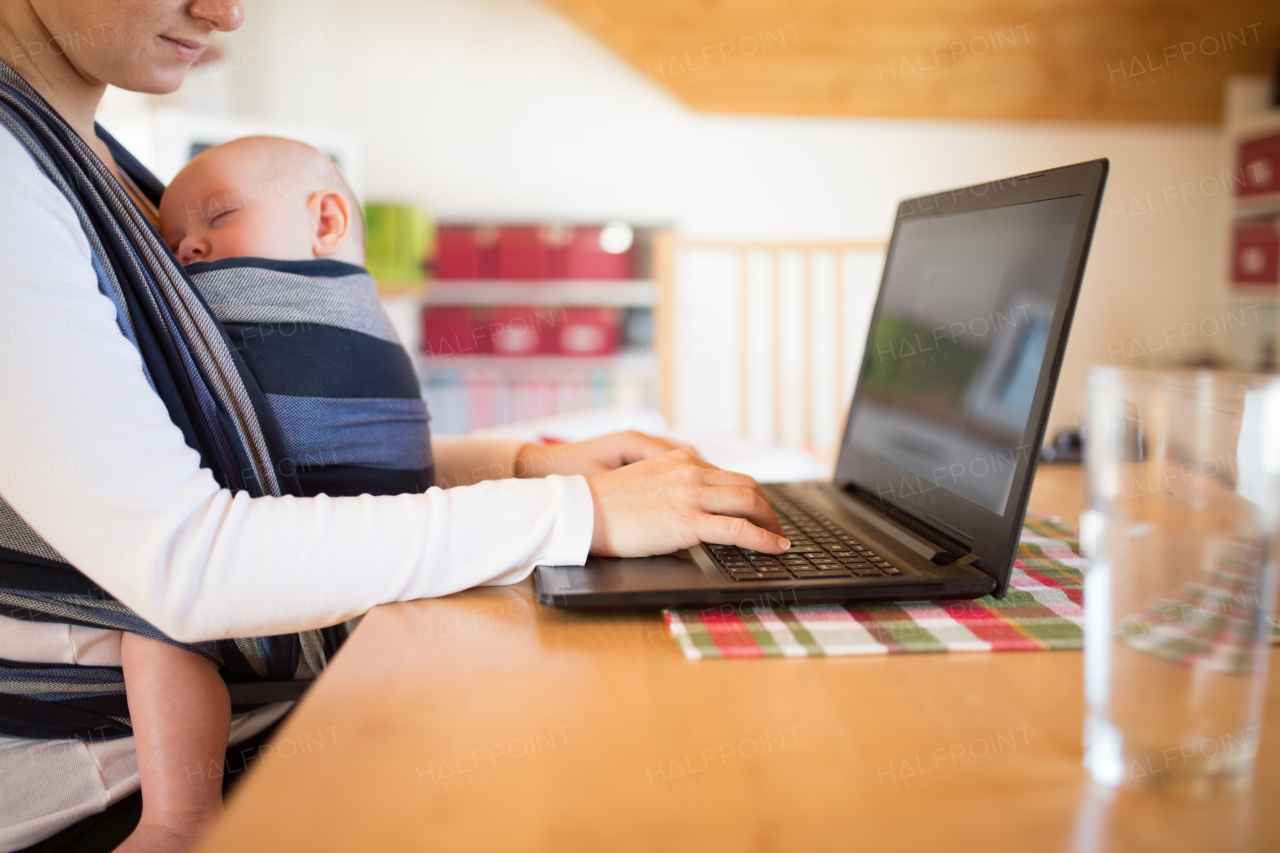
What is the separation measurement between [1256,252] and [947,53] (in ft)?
4.50

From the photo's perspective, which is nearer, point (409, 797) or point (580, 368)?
point (409, 797)

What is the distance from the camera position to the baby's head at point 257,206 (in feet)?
2.95

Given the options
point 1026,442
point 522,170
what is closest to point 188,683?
point 1026,442

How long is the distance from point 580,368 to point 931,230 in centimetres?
265

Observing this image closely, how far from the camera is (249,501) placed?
57 cm

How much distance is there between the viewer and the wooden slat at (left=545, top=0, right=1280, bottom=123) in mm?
3076

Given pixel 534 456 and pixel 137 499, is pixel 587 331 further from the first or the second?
pixel 137 499

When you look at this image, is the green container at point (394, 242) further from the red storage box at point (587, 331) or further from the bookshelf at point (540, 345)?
the red storage box at point (587, 331)

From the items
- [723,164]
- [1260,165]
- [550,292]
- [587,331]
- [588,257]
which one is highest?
[723,164]

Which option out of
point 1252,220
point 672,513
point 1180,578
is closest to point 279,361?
point 672,513

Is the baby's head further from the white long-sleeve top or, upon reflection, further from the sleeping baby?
the white long-sleeve top

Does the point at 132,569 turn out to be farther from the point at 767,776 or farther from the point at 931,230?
the point at 931,230

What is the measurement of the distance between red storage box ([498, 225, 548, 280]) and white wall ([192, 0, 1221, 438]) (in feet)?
1.07

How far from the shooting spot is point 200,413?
67 cm
